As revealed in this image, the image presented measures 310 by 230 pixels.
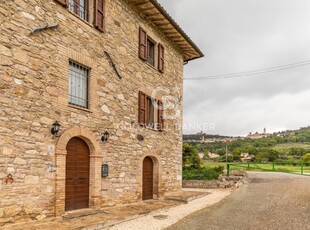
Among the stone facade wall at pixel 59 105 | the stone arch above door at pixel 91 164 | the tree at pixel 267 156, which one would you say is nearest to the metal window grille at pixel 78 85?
the stone facade wall at pixel 59 105

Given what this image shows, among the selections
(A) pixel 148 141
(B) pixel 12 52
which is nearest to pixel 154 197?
(A) pixel 148 141

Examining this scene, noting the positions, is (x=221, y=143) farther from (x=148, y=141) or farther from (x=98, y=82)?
(x=98, y=82)

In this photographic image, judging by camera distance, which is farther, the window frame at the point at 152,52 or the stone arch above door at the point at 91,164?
the window frame at the point at 152,52

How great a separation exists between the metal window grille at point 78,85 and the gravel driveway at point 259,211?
416 cm

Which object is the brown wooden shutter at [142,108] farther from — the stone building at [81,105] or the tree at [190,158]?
the tree at [190,158]

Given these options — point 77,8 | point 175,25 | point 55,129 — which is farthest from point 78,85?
point 175,25

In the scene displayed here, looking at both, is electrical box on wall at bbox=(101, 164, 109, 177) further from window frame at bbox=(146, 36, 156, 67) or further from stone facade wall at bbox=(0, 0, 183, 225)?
window frame at bbox=(146, 36, 156, 67)

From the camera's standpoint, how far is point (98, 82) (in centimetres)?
916

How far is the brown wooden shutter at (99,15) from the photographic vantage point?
9070 millimetres

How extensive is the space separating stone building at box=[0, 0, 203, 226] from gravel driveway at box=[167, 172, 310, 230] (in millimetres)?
2794

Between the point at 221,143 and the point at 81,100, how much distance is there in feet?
123

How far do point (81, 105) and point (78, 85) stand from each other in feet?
1.86

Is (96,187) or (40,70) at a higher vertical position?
(40,70)

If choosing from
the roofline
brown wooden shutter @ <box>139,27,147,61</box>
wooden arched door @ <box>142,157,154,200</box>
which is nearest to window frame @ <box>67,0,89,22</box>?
the roofline
